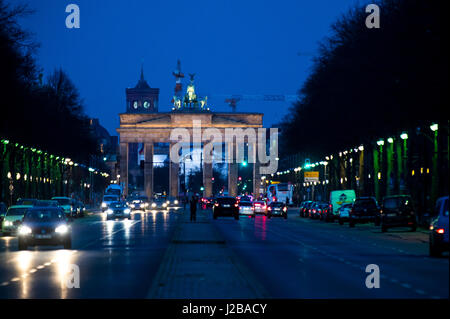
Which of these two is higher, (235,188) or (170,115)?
(170,115)

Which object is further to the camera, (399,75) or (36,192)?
(36,192)

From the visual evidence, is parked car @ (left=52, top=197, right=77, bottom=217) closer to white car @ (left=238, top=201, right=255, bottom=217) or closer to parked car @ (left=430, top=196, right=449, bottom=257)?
white car @ (left=238, top=201, right=255, bottom=217)

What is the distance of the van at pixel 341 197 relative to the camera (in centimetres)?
7106

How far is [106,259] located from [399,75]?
77.4 feet

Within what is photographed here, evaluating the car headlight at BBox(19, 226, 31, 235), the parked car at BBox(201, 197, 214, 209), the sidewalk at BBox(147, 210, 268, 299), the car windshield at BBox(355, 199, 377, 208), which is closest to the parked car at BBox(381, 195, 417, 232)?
the car windshield at BBox(355, 199, 377, 208)

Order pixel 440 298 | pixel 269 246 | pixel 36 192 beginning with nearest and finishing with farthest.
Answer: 1. pixel 440 298
2. pixel 269 246
3. pixel 36 192

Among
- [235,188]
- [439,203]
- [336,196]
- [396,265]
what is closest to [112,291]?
[396,265]

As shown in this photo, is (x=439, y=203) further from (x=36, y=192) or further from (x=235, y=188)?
(x=235, y=188)

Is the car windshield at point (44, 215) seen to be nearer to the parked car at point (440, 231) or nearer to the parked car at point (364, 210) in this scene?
the parked car at point (440, 231)

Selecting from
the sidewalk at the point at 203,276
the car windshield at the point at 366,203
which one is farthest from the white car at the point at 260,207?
the sidewalk at the point at 203,276

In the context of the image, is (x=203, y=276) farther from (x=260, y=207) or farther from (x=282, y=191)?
(x=282, y=191)

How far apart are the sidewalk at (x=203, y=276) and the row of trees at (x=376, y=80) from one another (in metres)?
14.4

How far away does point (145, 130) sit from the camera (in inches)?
7219

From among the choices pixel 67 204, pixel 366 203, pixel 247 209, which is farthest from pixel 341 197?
pixel 67 204
